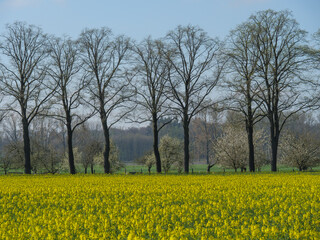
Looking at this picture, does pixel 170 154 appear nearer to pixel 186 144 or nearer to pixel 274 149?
pixel 186 144

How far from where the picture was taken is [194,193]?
47.9ft

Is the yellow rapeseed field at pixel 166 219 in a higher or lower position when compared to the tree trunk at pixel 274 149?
lower

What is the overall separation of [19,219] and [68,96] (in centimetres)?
2643

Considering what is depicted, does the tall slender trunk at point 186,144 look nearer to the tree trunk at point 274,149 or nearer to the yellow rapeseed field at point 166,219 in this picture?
the tree trunk at point 274,149

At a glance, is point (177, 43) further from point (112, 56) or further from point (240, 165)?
point (240, 165)

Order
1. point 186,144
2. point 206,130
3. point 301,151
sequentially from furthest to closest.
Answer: point 206,130, point 301,151, point 186,144

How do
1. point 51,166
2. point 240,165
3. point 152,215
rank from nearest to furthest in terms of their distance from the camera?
point 152,215, point 240,165, point 51,166

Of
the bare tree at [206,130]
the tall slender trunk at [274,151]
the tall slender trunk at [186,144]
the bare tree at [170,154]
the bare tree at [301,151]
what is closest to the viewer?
the tall slender trunk at [274,151]

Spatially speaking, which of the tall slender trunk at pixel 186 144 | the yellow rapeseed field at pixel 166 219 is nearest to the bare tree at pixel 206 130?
the tall slender trunk at pixel 186 144

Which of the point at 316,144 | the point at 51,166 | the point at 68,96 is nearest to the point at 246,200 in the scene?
the point at 68,96

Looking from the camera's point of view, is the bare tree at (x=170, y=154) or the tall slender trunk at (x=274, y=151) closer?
the tall slender trunk at (x=274, y=151)

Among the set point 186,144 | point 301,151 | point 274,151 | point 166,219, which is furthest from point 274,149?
point 166,219

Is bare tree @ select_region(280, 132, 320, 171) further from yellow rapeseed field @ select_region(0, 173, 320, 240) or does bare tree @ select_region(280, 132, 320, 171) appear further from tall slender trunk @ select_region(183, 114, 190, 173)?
yellow rapeseed field @ select_region(0, 173, 320, 240)

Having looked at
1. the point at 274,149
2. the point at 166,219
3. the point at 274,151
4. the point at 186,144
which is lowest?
the point at 166,219
